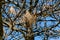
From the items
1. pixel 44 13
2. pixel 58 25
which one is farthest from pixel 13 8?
pixel 58 25

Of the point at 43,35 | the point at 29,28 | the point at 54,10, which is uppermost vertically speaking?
the point at 54,10

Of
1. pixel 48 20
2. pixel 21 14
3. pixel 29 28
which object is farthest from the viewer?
pixel 48 20

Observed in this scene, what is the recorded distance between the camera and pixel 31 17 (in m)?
5.43

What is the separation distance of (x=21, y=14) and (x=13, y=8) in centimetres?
91

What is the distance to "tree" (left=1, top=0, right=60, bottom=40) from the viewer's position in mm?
5562

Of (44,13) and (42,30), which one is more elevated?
(44,13)

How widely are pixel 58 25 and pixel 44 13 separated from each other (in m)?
0.61

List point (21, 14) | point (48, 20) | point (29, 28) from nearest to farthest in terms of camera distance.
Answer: point (29, 28), point (21, 14), point (48, 20)

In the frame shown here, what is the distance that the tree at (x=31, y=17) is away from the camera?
219 inches

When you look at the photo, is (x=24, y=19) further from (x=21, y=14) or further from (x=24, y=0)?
(x=24, y=0)

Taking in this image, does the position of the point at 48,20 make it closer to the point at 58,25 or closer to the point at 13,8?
the point at 58,25

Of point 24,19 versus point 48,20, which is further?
point 48,20

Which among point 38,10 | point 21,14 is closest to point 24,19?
point 21,14

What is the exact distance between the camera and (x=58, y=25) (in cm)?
618
